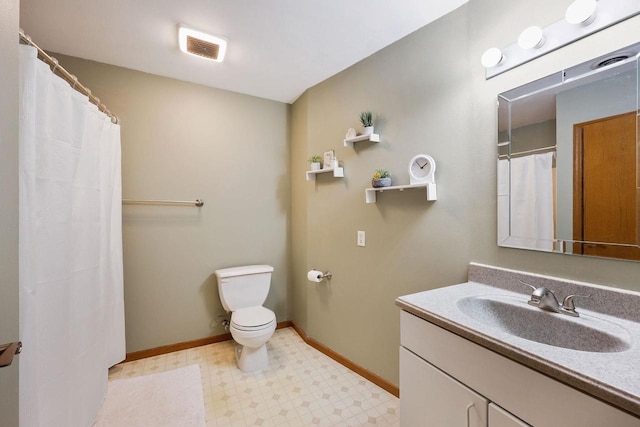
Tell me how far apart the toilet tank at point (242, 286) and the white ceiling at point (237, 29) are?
1.72 metres

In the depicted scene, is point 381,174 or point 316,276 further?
point 316,276

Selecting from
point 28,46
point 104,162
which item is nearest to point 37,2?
point 28,46

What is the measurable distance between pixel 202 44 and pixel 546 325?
247 centimetres

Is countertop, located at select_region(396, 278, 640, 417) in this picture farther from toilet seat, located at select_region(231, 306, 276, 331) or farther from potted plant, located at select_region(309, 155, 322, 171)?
potted plant, located at select_region(309, 155, 322, 171)

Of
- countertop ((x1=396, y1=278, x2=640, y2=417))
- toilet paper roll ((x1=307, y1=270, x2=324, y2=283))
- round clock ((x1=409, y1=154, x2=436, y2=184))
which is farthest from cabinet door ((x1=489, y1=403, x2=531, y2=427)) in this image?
toilet paper roll ((x1=307, y1=270, x2=324, y2=283))

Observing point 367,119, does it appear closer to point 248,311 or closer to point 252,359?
point 248,311

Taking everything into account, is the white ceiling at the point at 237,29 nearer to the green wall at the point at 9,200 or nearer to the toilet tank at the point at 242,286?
the green wall at the point at 9,200

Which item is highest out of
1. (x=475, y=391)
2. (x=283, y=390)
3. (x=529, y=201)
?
(x=529, y=201)

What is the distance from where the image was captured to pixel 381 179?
1.75 m

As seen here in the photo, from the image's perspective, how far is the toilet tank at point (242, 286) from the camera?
2.28 metres

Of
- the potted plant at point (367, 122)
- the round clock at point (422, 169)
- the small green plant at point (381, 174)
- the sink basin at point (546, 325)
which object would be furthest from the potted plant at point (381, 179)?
the sink basin at point (546, 325)

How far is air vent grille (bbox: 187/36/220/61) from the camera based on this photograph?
1.80m

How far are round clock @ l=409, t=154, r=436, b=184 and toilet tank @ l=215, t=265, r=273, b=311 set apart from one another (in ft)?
5.08

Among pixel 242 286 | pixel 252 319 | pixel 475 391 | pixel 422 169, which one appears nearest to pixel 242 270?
pixel 242 286
